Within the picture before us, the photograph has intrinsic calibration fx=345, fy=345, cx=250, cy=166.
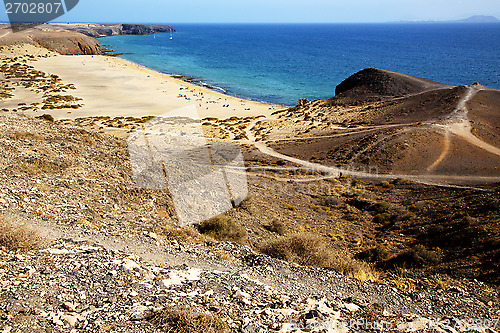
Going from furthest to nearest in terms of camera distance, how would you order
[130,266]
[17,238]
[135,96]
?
[135,96], [130,266], [17,238]

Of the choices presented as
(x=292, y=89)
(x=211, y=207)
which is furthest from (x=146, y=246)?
(x=292, y=89)

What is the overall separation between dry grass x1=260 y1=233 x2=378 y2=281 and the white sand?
39285 mm

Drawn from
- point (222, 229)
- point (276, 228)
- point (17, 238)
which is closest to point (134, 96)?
point (276, 228)

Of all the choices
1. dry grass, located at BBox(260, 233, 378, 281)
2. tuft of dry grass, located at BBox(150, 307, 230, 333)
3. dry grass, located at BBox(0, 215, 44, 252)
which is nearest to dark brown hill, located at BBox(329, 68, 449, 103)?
dry grass, located at BBox(260, 233, 378, 281)

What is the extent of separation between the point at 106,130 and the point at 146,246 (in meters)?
32.1

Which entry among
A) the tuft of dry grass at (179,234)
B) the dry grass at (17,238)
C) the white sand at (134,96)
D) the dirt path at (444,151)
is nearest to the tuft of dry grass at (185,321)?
the dry grass at (17,238)

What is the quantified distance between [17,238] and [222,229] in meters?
7.09

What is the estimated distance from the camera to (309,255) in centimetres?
1212

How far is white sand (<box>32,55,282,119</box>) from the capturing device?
166 ft

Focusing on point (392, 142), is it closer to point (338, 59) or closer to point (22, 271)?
point (22, 271)

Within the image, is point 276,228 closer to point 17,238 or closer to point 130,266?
point 130,266

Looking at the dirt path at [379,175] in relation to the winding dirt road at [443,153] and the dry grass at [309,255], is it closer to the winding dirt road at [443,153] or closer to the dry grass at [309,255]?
the winding dirt road at [443,153]

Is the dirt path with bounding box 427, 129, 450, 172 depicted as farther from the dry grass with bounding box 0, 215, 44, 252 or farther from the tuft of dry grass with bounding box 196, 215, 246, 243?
the dry grass with bounding box 0, 215, 44, 252

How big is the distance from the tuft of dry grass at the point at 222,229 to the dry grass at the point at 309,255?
1.58m
